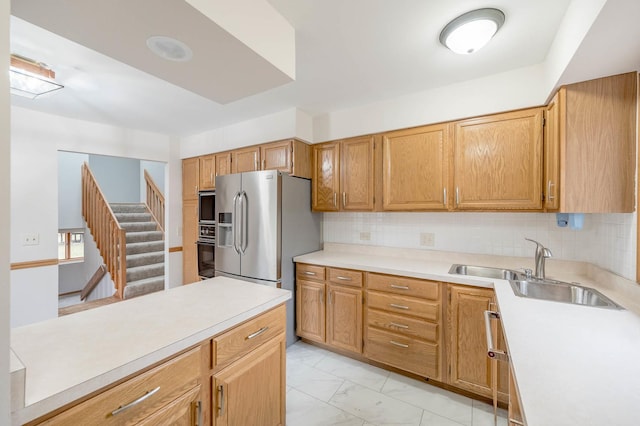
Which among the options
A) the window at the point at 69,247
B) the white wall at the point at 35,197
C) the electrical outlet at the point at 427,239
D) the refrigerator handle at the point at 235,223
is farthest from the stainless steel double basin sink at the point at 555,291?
the window at the point at 69,247

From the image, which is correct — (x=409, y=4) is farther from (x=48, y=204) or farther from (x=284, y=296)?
(x=48, y=204)

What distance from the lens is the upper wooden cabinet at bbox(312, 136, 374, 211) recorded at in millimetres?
2588

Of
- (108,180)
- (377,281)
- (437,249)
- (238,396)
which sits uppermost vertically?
(108,180)

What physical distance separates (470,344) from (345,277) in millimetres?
1033

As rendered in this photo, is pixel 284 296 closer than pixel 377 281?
Result: Yes

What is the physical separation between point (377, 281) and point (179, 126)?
9.62 feet

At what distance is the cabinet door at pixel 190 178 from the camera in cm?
362

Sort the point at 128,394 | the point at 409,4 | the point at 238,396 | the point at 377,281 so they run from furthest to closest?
1. the point at 377,281
2. the point at 409,4
3. the point at 238,396
4. the point at 128,394

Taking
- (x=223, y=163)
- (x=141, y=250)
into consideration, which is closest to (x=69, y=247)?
(x=141, y=250)

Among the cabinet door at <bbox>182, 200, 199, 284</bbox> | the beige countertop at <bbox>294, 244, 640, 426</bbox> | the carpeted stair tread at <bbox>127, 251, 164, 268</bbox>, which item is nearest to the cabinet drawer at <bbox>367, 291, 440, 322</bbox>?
the beige countertop at <bbox>294, 244, 640, 426</bbox>

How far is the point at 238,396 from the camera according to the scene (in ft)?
3.92

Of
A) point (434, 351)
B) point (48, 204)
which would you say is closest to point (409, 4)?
point (434, 351)

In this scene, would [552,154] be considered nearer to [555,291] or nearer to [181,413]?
[555,291]

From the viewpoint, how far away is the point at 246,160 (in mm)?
3086
